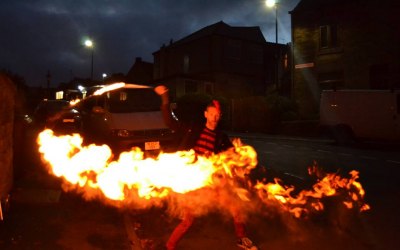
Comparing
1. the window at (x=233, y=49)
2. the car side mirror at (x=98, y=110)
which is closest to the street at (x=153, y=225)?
the car side mirror at (x=98, y=110)

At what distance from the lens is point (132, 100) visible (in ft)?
41.2

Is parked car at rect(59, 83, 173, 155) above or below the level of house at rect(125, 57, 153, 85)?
below

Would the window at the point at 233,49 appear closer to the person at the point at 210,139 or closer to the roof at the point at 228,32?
the roof at the point at 228,32

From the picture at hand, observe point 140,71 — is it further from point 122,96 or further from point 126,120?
point 126,120

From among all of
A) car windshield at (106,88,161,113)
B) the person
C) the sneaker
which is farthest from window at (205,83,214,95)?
the sneaker

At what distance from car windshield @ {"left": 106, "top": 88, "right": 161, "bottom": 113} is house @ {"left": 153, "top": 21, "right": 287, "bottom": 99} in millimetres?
24462

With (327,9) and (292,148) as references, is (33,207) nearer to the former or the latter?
(292,148)

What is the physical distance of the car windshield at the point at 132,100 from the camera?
40.4ft

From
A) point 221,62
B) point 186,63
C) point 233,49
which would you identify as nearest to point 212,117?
point 221,62

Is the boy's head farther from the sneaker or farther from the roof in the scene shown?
the roof

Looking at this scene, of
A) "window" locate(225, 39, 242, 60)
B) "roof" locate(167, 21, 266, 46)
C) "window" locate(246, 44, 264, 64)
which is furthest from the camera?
"window" locate(246, 44, 264, 64)

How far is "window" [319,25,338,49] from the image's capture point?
28.5 meters

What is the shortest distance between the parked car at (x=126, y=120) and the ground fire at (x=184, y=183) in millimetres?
436

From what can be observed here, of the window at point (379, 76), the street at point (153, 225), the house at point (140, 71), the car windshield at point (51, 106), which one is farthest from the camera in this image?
the house at point (140, 71)
